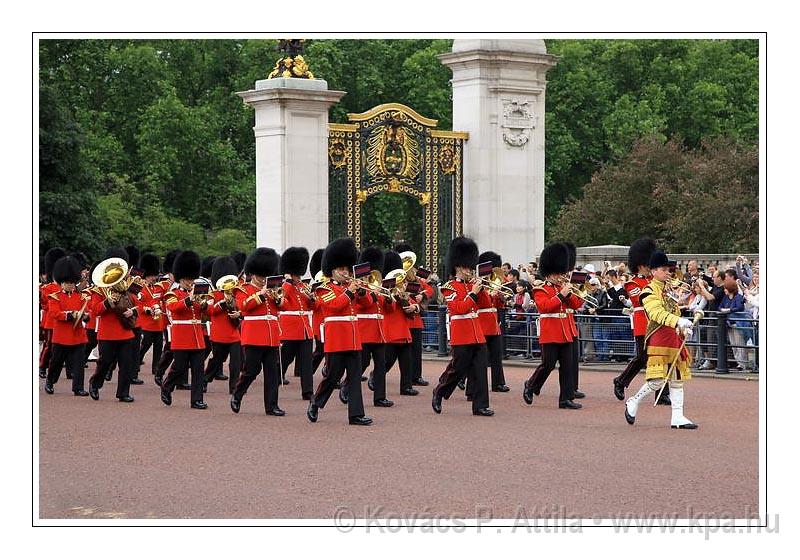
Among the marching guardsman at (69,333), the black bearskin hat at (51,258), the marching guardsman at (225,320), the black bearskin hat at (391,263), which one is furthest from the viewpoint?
the black bearskin hat at (51,258)

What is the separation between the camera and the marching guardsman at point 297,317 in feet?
43.3

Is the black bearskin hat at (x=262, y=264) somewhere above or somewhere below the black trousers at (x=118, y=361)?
above

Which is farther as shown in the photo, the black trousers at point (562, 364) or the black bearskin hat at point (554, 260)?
the black bearskin hat at point (554, 260)

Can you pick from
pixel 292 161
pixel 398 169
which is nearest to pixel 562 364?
pixel 292 161

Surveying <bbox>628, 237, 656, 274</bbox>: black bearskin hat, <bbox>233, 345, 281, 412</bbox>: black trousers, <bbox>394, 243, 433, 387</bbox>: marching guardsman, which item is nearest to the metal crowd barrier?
<bbox>628, 237, 656, 274</bbox>: black bearskin hat

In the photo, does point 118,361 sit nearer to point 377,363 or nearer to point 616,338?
point 377,363

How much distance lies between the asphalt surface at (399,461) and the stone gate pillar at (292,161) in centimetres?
560

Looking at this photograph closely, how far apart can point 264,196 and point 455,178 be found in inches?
111

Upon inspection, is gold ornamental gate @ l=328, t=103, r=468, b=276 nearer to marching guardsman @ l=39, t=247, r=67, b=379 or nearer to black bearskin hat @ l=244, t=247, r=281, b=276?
marching guardsman @ l=39, t=247, r=67, b=379

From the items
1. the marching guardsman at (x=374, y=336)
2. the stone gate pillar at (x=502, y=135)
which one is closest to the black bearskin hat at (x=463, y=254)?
the marching guardsman at (x=374, y=336)

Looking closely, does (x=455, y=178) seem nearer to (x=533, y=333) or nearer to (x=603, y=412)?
(x=533, y=333)

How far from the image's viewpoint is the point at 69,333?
551 inches

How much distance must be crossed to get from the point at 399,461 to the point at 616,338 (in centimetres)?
744

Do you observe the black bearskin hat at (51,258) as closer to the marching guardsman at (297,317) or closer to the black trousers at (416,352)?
the marching guardsman at (297,317)
